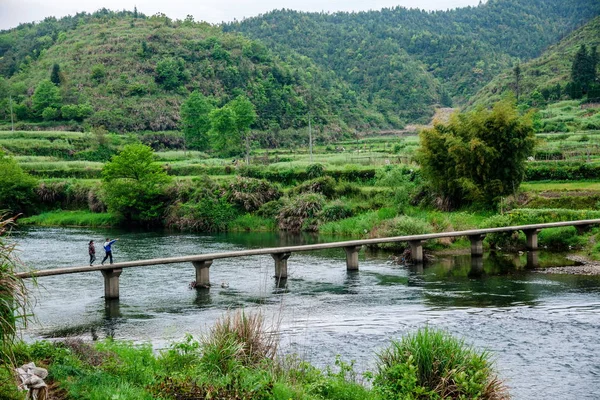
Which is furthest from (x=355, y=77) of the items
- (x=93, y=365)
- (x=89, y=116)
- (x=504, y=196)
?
(x=93, y=365)

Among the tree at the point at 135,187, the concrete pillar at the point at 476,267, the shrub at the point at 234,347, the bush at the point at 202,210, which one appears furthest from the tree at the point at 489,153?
the shrub at the point at 234,347

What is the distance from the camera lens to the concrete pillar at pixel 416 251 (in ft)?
109

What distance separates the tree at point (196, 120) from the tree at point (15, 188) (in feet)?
95.0

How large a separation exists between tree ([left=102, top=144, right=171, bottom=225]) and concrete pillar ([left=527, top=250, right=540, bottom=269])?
2980 cm

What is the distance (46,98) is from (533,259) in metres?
88.3

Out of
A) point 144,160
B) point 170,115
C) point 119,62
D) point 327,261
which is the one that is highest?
point 119,62

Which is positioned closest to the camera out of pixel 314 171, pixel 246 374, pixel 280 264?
pixel 246 374

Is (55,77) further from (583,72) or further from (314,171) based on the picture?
(583,72)

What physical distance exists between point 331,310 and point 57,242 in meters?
24.9

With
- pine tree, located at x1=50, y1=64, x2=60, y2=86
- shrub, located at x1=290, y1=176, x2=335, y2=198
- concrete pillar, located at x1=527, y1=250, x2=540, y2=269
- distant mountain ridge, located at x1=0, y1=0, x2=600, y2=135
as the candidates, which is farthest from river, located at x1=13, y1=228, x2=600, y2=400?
pine tree, located at x1=50, y1=64, x2=60, y2=86

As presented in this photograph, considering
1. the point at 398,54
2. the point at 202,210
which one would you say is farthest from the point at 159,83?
the point at 398,54

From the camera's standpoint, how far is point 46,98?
10438 cm

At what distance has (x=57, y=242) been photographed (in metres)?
42.8

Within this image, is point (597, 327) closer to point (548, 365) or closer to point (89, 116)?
point (548, 365)
